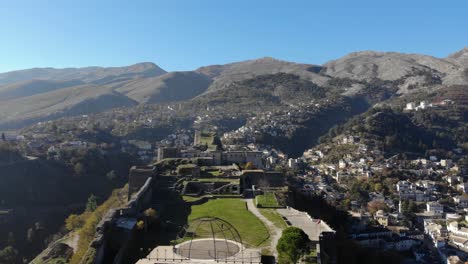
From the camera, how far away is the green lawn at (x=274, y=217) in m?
23.0

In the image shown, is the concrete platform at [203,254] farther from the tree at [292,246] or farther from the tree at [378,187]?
the tree at [378,187]

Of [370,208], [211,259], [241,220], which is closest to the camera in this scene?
[211,259]

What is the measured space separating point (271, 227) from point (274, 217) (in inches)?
78.7

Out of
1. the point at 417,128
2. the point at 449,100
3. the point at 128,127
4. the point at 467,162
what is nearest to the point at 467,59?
the point at 449,100

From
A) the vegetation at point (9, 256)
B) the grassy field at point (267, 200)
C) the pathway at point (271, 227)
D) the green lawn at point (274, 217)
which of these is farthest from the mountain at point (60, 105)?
the green lawn at point (274, 217)

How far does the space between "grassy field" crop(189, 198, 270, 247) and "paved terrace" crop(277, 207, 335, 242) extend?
1801 millimetres

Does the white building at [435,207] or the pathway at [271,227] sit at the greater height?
the pathway at [271,227]

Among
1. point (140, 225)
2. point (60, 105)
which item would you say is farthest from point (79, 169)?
point (60, 105)

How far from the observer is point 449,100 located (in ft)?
401

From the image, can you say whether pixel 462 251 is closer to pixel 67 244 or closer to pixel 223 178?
pixel 223 178

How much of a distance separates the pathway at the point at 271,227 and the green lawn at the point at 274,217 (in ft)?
0.73

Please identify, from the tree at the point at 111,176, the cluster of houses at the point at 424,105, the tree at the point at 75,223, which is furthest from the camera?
the cluster of houses at the point at 424,105

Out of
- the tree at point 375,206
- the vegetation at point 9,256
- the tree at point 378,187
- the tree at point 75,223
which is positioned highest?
the tree at point 75,223

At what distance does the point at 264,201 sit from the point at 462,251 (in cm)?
2545
